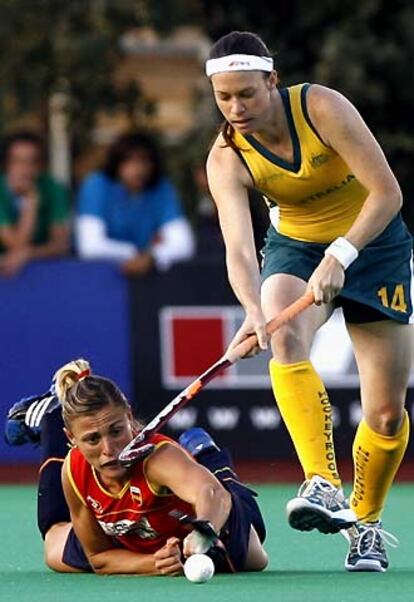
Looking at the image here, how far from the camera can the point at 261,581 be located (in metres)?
6.84

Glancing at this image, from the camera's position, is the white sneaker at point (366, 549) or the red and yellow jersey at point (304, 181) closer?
the red and yellow jersey at point (304, 181)

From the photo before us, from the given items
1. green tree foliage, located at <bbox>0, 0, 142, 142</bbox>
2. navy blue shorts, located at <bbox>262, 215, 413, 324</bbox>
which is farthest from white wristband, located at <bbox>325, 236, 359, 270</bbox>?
green tree foliage, located at <bbox>0, 0, 142, 142</bbox>

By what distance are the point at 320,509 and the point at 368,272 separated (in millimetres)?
904

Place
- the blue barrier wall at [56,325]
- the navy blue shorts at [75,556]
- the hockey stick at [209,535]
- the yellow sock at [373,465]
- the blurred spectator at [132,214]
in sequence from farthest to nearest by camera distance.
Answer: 1. the blue barrier wall at [56,325]
2. the blurred spectator at [132,214]
3. the yellow sock at [373,465]
4. the navy blue shorts at [75,556]
5. the hockey stick at [209,535]

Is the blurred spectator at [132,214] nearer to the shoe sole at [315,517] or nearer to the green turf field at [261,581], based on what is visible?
the green turf field at [261,581]

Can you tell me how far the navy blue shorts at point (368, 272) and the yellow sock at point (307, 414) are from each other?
31 centimetres

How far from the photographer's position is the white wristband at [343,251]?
22.4ft

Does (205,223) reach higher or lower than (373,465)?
higher

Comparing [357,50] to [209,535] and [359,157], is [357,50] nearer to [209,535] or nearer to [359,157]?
[359,157]

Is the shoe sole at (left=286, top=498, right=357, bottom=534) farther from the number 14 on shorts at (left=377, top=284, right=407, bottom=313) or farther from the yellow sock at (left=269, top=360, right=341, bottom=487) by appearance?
the number 14 on shorts at (left=377, top=284, right=407, bottom=313)

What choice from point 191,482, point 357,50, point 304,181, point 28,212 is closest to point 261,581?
point 191,482

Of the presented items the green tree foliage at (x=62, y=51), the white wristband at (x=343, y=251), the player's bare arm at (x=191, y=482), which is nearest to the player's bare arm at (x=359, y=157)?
the white wristband at (x=343, y=251)

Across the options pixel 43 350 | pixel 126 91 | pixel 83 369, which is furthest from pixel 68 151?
pixel 83 369

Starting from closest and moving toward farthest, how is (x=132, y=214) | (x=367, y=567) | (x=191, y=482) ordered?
1. (x=191, y=482)
2. (x=367, y=567)
3. (x=132, y=214)
